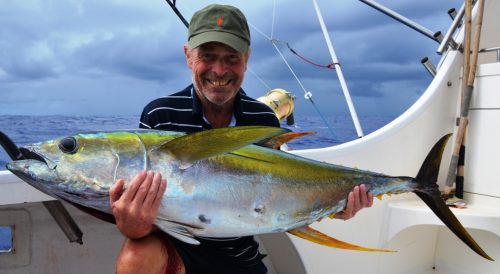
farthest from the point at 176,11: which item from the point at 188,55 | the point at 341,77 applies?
the point at 341,77

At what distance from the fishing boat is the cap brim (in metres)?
0.76

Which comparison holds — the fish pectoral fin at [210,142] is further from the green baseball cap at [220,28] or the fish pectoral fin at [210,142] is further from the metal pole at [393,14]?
the metal pole at [393,14]

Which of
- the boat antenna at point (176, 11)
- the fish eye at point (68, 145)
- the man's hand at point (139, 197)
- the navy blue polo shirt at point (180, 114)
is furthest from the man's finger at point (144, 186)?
the boat antenna at point (176, 11)

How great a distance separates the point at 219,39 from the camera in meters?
1.51

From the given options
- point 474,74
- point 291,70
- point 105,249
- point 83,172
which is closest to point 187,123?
point 83,172

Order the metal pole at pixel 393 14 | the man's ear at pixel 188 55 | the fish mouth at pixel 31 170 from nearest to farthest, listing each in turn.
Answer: the fish mouth at pixel 31 170, the man's ear at pixel 188 55, the metal pole at pixel 393 14

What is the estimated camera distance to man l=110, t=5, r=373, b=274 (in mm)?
1372

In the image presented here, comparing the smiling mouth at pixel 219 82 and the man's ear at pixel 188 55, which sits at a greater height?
the man's ear at pixel 188 55

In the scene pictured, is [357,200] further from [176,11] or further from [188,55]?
[176,11]

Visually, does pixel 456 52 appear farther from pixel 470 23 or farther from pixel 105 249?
pixel 105 249

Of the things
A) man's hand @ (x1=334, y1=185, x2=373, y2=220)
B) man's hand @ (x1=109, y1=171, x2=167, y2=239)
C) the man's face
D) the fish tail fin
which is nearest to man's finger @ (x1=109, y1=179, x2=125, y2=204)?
man's hand @ (x1=109, y1=171, x2=167, y2=239)

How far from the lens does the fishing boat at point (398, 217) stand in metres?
1.98

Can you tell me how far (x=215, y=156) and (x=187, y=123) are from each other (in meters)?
0.50

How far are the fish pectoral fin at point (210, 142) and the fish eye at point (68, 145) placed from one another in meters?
0.21
